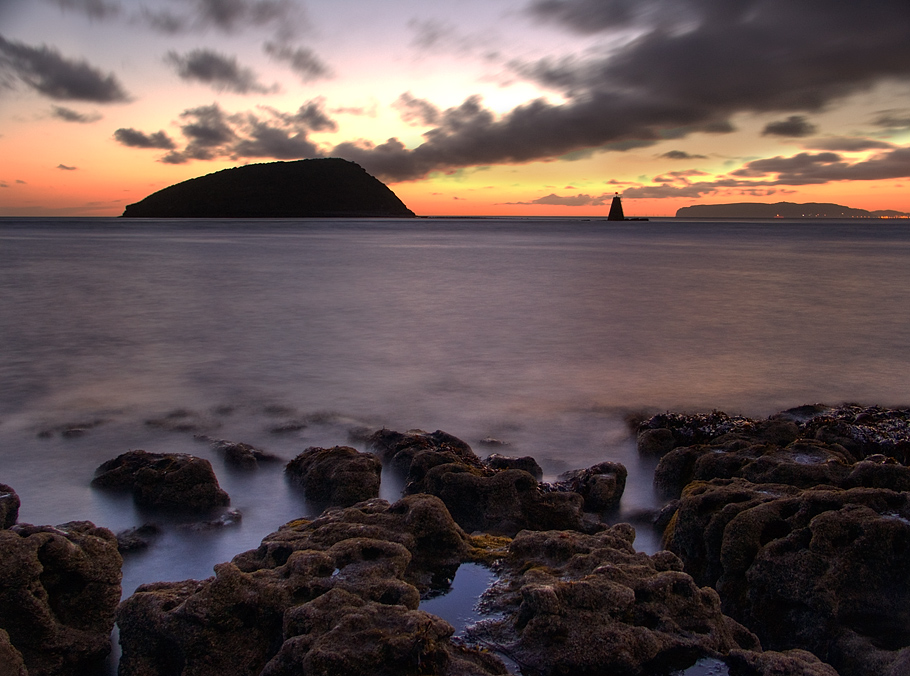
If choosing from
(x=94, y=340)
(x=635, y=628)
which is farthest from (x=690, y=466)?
(x=94, y=340)

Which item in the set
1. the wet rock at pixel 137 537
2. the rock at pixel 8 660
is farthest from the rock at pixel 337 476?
the rock at pixel 8 660

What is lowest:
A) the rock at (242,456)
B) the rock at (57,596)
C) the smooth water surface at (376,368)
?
the smooth water surface at (376,368)

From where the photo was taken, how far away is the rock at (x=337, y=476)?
5.31 metres

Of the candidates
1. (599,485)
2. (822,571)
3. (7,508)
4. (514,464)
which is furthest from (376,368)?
(822,571)

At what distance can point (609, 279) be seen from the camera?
30016mm

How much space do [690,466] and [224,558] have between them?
4125 millimetres

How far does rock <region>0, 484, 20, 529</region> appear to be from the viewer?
438cm

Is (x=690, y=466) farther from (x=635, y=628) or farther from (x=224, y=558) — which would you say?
(x=224, y=558)

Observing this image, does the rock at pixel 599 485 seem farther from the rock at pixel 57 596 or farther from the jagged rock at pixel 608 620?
the rock at pixel 57 596

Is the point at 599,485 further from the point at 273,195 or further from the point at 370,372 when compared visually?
the point at 273,195

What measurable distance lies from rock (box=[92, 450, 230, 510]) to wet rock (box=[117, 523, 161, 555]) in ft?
1.12

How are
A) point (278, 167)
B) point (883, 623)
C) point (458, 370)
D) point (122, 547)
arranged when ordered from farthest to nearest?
1. point (278, 167)
2. point (458, 370)
3. point (122, 547)
4. point (883, 623)

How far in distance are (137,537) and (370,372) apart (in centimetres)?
666

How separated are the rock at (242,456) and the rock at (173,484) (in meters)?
0.71
